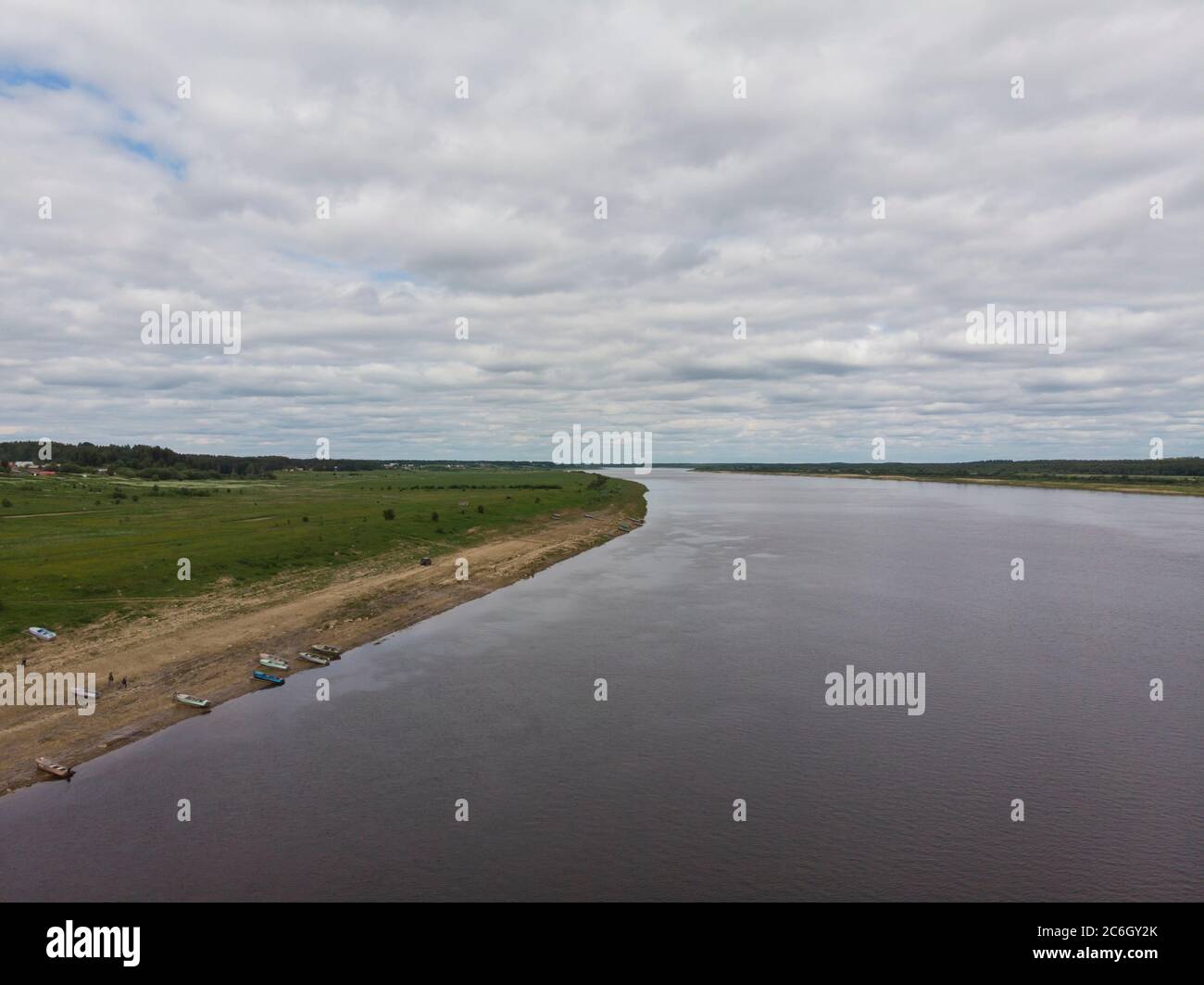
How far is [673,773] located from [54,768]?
67.7 feet

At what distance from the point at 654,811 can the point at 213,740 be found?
17.1 m

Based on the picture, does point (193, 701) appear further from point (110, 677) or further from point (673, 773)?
point (673, 773)

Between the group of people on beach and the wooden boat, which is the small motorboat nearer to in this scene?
the group of people on beach

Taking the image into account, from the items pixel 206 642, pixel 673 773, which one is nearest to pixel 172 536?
pixel 206 642

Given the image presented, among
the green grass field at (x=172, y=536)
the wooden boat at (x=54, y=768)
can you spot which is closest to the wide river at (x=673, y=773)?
the wooden boat at (x=54, y=768)

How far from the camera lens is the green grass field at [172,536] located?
133 feet

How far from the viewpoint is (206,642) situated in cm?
→ 3647

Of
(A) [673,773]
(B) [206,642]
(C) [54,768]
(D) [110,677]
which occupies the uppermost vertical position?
(B) [206,642]

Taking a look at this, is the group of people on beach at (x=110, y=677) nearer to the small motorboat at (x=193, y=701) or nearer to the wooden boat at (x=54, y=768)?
the small motorboat at (x=193, y=701)

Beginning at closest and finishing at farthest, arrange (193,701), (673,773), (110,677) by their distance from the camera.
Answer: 1. (673,773)
2. (193,701)
3. (110,677)

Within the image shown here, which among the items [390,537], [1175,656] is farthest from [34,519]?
[1175,656]

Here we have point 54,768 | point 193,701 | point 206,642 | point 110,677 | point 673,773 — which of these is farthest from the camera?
point 206,642

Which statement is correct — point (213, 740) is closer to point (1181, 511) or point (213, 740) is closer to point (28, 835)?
point (28, 835)

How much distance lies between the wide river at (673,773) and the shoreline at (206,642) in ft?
5.03
